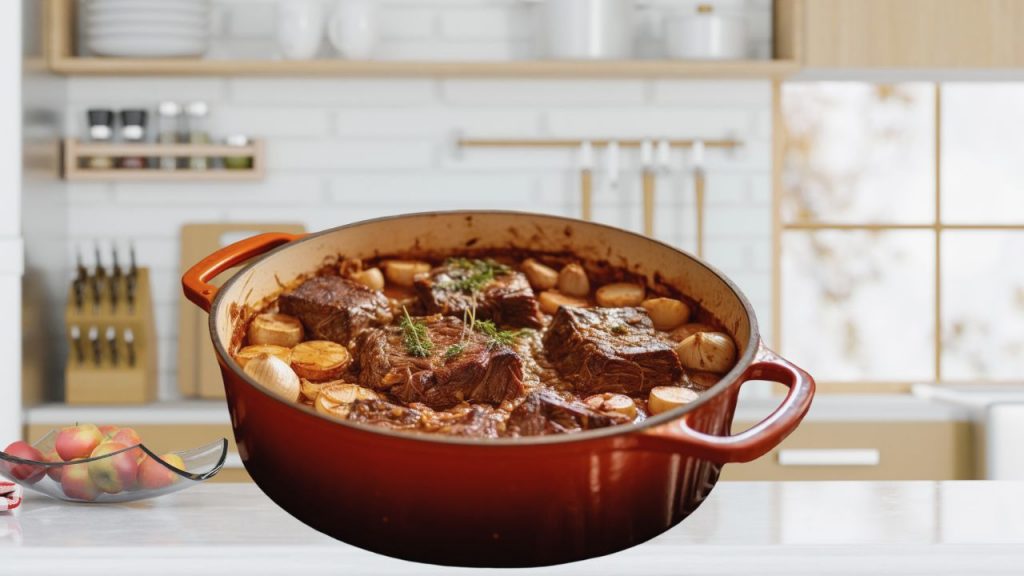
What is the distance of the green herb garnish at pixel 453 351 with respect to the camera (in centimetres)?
99

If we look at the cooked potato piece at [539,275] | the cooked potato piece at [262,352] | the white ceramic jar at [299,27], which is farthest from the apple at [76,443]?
the white ceramic jar at [299,27]

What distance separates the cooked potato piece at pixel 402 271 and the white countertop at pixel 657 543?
360 millimetres

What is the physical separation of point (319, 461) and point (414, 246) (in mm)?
479

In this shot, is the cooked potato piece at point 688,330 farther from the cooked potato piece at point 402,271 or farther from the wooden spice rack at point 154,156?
the wooden spice rack at point 154,156

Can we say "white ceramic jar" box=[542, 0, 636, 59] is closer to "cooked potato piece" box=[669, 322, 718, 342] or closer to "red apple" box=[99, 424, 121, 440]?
"cooked potato piece" box=[669, 322, 718, 342]

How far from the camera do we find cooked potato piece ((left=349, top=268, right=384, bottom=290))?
1204mm

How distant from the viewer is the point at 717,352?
101 centimetres

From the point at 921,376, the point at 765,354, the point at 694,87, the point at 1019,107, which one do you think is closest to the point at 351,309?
the point at 765,354

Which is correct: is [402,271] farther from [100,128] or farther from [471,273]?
[100,128]

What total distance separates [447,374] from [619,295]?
0.99ft

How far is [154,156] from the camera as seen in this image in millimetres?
2879

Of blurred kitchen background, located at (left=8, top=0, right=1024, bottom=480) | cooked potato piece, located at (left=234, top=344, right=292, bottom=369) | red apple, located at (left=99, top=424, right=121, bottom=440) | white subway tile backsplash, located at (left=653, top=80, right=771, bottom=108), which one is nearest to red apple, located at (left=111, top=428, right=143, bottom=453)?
red apple, located at (left=99, top=424, right=121, bottom=440)

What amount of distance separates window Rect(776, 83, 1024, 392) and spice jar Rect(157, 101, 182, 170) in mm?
1779

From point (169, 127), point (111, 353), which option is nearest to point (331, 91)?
point (169, 127)
